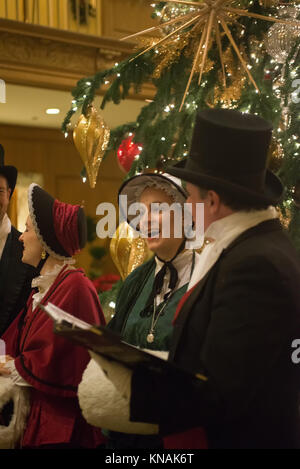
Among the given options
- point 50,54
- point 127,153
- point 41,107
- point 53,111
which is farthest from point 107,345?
point 53,111

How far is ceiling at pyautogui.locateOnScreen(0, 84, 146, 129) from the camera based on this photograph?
666 cm

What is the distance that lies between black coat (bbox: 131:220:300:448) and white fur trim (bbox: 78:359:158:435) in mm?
55

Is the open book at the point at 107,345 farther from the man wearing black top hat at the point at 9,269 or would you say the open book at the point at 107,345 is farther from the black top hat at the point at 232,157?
the man wearing black top hat at the point at 9,269

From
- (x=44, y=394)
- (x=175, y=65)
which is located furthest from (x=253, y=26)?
(x=44, y=394)

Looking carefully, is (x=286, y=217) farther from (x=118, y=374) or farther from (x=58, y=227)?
(x=118, y=374)

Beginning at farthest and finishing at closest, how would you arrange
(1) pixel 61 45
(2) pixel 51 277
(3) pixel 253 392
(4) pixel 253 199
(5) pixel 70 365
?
(1) pixel 61 45
(2) pixel 51 277
(5) pixel 70 365
(4) pixel 253 199
(3) pixel 253 392

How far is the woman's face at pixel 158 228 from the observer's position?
2211mm

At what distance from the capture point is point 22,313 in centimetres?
262

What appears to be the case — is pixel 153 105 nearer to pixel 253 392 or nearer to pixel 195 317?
pixel 195 317

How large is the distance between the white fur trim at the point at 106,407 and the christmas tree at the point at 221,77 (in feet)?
4.21

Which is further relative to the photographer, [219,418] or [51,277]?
[51,277]

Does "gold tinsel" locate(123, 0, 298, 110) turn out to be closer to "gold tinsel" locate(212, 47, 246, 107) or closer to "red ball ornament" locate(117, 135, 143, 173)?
"gold tinsel" locate(212, 47, 246, 107)
